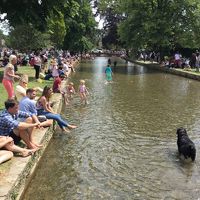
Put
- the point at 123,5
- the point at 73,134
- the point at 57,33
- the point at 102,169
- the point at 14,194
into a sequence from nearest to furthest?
the point at 14,194 < the point at 102,169 < the point at 73,134 < the point at 123,5 < the point at 57,33

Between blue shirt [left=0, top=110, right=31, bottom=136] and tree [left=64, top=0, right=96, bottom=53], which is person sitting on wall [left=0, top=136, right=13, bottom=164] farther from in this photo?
tree [left=64, top=0, right=96, bottom=53]

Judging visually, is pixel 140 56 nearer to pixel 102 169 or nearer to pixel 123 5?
pixel 123 5

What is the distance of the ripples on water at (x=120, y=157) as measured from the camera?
7.55 metres

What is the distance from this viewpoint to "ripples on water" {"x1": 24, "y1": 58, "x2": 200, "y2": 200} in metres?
7.55

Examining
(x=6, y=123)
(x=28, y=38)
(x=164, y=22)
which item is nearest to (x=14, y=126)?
(x=6, y=123)

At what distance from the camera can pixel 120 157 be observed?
960cm

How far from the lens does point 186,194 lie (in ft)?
24.3

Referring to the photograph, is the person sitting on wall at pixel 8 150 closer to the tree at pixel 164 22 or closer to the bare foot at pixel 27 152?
the bare foot at pixel 27 152

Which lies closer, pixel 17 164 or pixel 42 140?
pixel 17 164

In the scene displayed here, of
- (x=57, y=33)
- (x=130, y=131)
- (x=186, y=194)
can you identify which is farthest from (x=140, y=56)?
(x=186, y=194)

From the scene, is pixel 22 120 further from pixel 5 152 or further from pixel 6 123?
pixel 5 152

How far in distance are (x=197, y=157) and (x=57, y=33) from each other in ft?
138

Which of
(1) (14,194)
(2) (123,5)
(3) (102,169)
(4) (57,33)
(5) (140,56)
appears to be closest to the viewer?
(1) (14,194)

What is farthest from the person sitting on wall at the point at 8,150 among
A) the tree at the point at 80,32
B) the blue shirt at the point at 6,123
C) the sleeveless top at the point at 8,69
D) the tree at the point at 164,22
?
the tree at the point at 80,32
